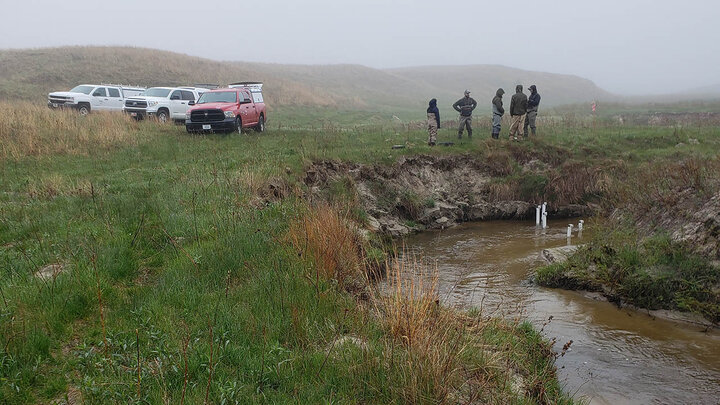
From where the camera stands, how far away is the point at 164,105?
24.0 metres

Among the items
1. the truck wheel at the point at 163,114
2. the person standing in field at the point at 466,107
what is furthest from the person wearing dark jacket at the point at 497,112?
the truck wheel at the point at 163,114

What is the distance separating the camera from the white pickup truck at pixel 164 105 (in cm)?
2356

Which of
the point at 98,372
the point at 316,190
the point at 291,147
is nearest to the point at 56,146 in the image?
the point at 291,147

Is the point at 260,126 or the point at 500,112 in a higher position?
the point at 500,112

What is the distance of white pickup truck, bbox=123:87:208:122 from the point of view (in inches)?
928

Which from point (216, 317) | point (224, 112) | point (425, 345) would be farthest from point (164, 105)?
point (425, 345)

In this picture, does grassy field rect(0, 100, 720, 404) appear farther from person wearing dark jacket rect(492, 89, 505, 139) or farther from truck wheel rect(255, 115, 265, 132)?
truck wheel rect(255, 115, 265, 132)

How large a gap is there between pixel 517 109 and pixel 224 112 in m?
11.7

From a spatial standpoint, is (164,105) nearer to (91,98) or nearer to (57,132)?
(91,98)

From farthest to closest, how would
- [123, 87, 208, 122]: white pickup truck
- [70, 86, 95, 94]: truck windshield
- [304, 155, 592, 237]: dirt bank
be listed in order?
[70, 86, 95, 94]: truck windshield, [123, 87, 208, 122]: white pickup truck, [304, 155, 592, 237]: dirt bank

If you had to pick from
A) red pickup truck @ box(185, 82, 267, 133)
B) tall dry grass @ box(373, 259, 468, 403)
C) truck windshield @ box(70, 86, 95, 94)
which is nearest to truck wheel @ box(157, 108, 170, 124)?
red pickup truck @ box(185, 82, 267, 133)

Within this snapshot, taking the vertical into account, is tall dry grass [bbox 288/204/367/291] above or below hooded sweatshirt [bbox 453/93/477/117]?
below

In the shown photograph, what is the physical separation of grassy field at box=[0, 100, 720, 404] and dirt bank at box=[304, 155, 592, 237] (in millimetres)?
2346

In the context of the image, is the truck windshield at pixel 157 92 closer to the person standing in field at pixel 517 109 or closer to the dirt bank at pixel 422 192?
the dirt bank at pixel 422 192
